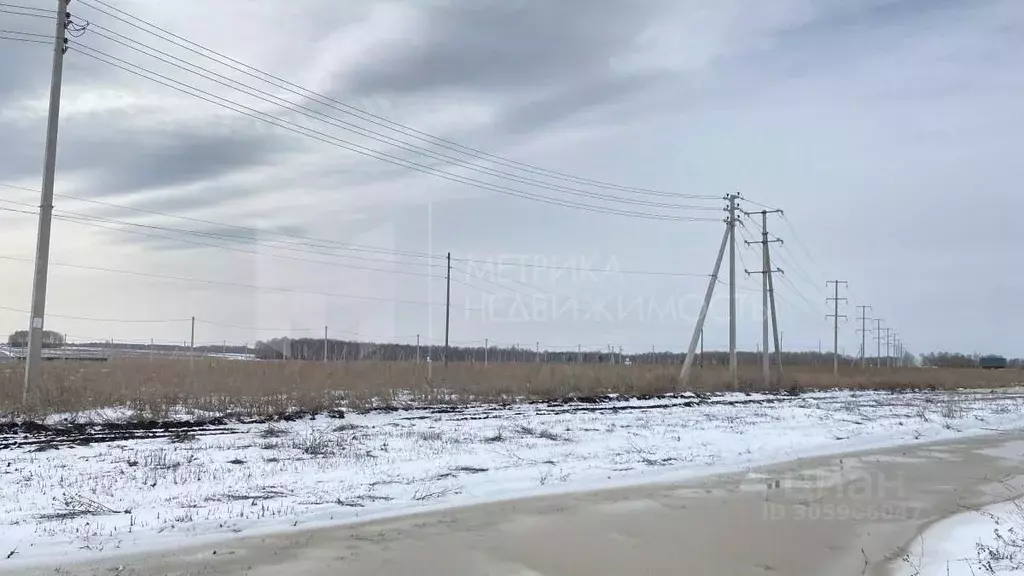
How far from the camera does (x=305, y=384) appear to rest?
73.6 feet

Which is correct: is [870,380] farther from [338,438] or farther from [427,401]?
[338,438]

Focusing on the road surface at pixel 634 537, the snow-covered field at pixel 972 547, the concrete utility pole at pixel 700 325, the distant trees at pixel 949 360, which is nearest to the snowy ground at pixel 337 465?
the road surface at pixel 634 537

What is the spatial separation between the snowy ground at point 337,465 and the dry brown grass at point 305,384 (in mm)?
1566

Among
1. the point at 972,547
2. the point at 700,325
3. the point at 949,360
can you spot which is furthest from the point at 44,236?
the point at 949,360

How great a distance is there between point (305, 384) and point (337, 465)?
11.8 metres

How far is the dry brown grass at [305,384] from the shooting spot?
1720 centimetres

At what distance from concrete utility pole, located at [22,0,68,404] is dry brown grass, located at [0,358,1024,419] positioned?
0.66 m

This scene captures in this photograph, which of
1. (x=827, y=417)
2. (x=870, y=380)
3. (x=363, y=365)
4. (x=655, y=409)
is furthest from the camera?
(x=870, y=380)

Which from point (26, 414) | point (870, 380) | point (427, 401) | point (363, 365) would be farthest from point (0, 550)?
point (870, 380)

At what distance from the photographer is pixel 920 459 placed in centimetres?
1464

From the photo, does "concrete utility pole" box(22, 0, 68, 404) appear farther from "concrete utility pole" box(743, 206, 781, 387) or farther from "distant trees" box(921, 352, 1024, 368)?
"distant trees" box(921, 352, 1024, 368)

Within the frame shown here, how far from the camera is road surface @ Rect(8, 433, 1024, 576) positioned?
6.54 m

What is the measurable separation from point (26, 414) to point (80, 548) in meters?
10.4

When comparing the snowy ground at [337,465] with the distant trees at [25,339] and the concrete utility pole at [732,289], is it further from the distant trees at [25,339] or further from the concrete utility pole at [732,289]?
the distant trees at [25,339]
